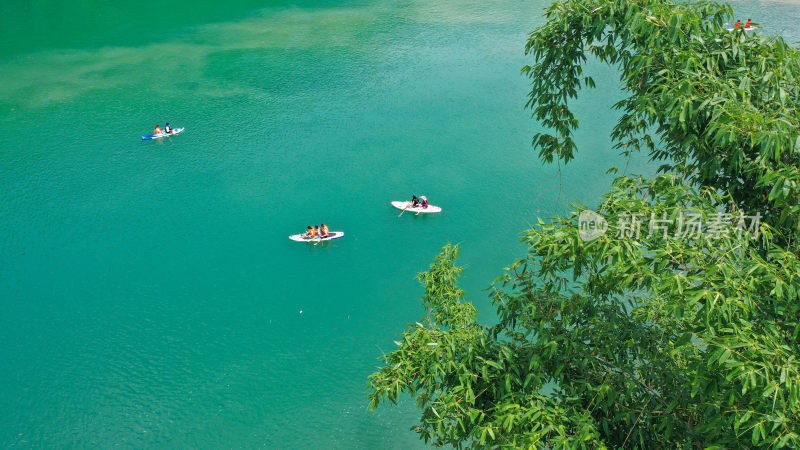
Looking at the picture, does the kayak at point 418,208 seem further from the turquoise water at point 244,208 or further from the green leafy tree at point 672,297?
the green leafy tree at point 672,297

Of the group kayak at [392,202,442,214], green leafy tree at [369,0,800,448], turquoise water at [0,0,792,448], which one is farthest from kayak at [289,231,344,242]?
green leafy tree at [369,0,800,448]

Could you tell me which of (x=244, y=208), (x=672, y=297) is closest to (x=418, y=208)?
(x=244, y=208)

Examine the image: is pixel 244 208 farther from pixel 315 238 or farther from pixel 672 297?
pixel 672 297

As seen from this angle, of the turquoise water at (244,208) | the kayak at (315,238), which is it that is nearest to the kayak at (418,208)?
the turquoise water at (244,208)

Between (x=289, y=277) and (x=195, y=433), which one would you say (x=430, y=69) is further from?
(x=195, y=433)

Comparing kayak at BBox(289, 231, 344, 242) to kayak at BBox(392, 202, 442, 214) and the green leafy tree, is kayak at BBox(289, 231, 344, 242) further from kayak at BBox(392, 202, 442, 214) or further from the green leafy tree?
the green leafy tree

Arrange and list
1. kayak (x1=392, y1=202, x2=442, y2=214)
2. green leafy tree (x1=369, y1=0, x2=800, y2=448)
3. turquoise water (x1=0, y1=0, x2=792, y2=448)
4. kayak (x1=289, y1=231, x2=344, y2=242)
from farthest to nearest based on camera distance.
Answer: kayak (x1=392, y1=202, x2=442, y2=214)
kayak (x1=289, y1=231, x2=344, y2=242)
turquoise water (x1=0, y1=0, x2=792, y2=448)
green leafy tree (x1=369, y1=0, x2=800, y2=448)
